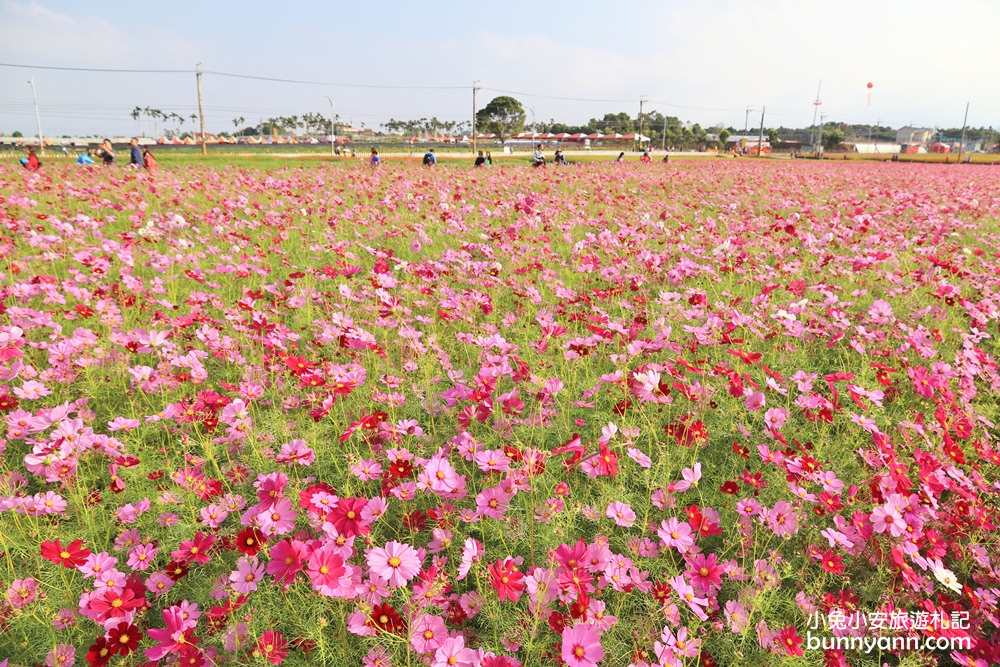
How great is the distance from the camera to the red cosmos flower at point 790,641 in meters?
1.32

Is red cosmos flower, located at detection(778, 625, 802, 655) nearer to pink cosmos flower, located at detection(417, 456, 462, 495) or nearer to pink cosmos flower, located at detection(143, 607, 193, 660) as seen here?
pink cosmos flower, located at detection(417, 456, 462, 495)

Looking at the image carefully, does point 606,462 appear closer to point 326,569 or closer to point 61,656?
point 326,569

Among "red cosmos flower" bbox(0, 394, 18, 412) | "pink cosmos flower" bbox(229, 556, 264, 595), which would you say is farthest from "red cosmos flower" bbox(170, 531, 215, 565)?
"red cosmos flower" bbox(0, 394, 18, 412)

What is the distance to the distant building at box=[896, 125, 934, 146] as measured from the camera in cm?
13996

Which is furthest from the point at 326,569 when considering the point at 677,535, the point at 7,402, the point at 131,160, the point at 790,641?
the point at 131,160

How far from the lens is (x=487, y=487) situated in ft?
5.79

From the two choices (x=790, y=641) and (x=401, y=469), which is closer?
(x=790, y=641)

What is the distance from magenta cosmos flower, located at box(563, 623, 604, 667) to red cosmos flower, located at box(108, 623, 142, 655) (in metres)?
1.06

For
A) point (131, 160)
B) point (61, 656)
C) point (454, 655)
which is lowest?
point (61, 656)

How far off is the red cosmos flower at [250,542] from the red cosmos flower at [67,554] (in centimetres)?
43

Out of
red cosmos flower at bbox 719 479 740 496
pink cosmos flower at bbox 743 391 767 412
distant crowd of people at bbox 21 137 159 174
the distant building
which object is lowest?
red cosmos flower at bbox 719 479 740 496

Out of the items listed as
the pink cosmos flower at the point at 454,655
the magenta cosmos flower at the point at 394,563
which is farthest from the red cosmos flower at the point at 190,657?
the pink cosmos flower at the point at 454,655

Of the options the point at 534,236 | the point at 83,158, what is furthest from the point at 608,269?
the point at 83,158

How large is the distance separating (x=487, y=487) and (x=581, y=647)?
Result: 70cm
